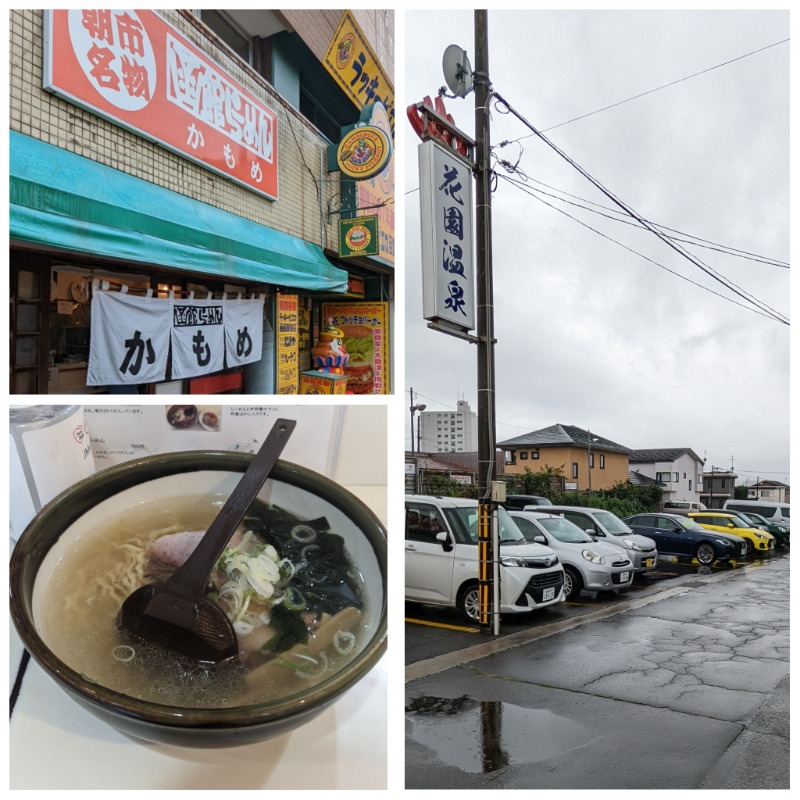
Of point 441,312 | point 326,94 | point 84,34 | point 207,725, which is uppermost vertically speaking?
point 326,94

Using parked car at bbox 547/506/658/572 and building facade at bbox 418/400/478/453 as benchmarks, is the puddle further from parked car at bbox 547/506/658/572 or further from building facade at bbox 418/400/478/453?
building facade at bbox 418/400/478/453

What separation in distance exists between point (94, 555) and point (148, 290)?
3.09 metres

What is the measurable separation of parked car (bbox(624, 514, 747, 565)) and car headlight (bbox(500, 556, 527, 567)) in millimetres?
6072

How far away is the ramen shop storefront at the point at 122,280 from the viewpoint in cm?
294

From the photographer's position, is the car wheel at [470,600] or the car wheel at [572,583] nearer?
the car wheel at [470,600]

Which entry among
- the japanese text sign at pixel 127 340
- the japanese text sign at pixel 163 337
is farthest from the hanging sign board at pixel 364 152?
the japanese text sign at pixel 127 340

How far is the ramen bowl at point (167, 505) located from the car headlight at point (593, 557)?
623 cm

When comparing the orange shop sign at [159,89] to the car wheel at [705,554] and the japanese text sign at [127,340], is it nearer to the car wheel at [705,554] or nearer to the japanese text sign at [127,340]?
the japanese text sign at [127,340]

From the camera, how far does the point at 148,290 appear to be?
407cm

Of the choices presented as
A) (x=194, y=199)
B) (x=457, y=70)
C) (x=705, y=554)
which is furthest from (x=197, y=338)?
(x=705, y=554)

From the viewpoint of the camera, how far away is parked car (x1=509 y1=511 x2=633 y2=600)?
7031mm
